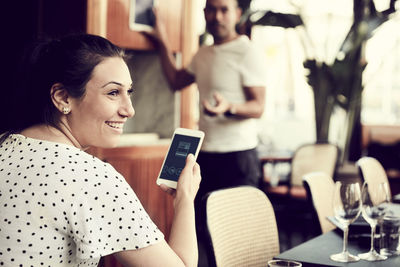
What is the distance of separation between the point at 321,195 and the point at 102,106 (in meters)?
1.54

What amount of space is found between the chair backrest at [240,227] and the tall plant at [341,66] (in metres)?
3.23

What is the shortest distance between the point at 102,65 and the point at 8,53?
1970mm

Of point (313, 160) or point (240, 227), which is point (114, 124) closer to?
point (240, 227)

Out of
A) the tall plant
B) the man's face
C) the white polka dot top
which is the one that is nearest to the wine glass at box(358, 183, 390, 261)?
the white polka dot top

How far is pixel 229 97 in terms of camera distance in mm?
3197

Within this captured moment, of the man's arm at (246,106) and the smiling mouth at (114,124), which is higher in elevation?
the smiling mouth at (114,124)

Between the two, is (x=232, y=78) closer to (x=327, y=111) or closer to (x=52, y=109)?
(x=52, y=109)

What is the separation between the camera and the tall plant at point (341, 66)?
537 centimetres

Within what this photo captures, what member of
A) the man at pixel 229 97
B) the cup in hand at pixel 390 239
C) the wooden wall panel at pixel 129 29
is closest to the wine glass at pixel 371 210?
the cup in hand at pixel 390 239

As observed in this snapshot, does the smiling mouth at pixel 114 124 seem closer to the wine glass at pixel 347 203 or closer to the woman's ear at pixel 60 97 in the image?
the woman's ear at pixel 60 97

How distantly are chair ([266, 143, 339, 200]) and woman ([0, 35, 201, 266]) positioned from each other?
139 inches

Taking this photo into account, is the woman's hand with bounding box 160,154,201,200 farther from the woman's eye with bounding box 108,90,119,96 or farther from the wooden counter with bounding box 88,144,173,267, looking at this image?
the wooden counter with bounding box 88,144,173,267

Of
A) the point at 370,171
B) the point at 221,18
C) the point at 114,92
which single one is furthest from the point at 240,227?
the point at 370,171

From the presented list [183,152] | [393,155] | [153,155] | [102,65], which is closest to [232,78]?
[153,155]
